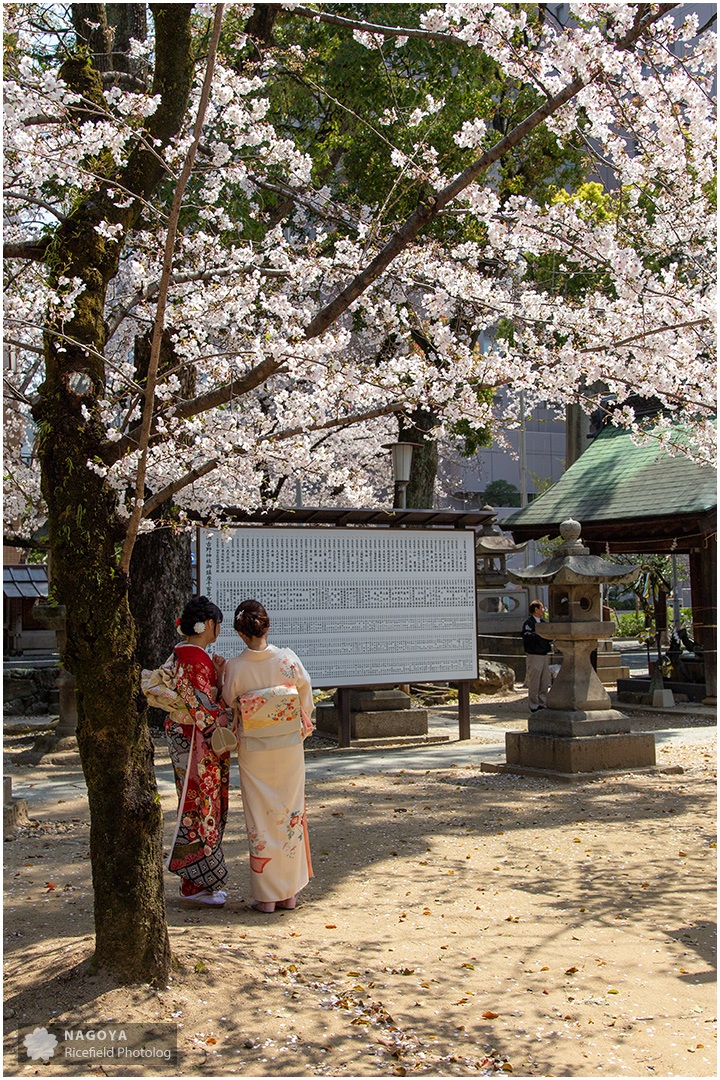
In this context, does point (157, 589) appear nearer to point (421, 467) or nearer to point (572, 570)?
point (572, 570)

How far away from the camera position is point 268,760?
467 centimetres

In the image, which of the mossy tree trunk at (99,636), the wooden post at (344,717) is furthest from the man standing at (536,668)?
the mossy tree trunk at (99,636)

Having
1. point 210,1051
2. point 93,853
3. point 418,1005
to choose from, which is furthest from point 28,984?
point 418,1005

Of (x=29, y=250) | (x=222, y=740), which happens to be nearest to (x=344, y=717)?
(x=222, y=740)

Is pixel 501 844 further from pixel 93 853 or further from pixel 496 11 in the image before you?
pixel 496 11

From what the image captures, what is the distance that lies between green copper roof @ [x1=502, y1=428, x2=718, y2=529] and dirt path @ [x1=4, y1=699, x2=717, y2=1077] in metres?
7.27

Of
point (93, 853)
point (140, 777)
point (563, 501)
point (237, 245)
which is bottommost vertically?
point (93, 853)

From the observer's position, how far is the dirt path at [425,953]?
3100 millimetres

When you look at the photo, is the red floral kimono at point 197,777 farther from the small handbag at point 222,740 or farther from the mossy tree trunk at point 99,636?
the mossy tree trunk at point 99,636

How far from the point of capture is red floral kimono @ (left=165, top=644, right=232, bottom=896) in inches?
183

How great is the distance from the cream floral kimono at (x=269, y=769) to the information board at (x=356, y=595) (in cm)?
412

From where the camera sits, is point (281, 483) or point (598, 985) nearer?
point (598, 985)

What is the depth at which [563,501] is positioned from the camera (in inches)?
623

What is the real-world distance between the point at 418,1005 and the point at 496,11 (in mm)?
4643
